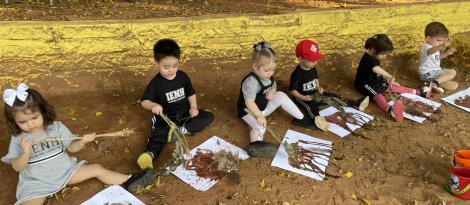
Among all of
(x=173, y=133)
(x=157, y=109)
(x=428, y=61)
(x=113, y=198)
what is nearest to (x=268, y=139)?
(x=173, y=133)

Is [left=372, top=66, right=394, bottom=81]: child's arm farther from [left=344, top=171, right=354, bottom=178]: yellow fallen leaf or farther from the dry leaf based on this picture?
the dry leaf

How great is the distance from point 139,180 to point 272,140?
49.9 inches

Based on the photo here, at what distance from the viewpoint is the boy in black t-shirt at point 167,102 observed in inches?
129

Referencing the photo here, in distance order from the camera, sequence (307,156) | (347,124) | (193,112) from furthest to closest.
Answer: (347,124) → (193,112) → (307,156)

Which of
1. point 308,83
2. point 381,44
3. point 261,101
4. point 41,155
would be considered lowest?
point 41,155

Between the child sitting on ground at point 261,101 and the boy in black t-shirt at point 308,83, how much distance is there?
168mm

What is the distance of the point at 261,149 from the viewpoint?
133 inches

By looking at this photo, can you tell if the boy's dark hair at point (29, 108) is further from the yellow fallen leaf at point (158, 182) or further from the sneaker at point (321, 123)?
the sneaker at point (321, 123)

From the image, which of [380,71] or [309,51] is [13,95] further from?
[380,71]

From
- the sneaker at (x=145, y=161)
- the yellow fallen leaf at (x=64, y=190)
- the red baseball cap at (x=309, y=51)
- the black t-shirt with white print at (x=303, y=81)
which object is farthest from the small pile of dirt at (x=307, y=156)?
the yellow fallen leaf at (x=64, y=190)

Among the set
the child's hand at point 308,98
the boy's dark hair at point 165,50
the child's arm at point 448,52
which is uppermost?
the boy's dark hair at point 165,50

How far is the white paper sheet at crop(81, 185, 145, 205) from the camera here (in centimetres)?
290

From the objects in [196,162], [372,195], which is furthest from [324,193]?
[196,162]

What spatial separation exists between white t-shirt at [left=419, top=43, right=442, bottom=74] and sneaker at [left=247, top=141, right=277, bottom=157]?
2.42m
